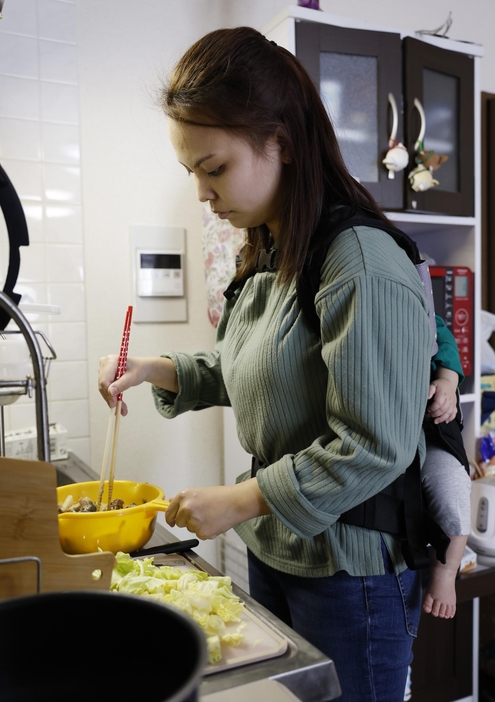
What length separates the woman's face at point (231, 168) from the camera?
0.94m

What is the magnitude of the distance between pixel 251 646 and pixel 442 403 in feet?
2.17

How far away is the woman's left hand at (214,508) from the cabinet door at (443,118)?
129cm

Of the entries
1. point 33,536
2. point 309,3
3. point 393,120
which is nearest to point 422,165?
point 393,120

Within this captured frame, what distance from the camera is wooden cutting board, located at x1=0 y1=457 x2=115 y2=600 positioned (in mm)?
582

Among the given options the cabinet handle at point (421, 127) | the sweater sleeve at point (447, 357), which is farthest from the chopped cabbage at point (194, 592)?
the cabinet handle at point (421, 127)

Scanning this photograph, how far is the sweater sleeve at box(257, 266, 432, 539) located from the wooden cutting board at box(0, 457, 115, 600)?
282 millimetres

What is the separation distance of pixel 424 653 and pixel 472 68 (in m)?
1.82

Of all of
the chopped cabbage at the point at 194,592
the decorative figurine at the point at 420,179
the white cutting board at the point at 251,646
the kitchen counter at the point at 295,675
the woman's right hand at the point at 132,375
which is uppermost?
the decorative figurine at the point at 420,179

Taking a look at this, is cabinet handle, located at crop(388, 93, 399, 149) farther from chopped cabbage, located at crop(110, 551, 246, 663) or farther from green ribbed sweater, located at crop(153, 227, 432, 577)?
chopped cabbage, located at crop(110, 551, 246, 663)

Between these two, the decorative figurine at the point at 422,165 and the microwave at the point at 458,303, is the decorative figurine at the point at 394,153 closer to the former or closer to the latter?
the decorative figurine at the point at 422,165

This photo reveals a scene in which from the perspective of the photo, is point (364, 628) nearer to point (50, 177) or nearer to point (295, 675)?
point (295, 675)

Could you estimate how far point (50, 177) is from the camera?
1.83 metres

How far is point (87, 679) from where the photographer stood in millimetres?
420

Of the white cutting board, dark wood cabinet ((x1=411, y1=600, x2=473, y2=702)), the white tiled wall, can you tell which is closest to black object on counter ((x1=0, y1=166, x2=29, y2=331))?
the white cutting board
